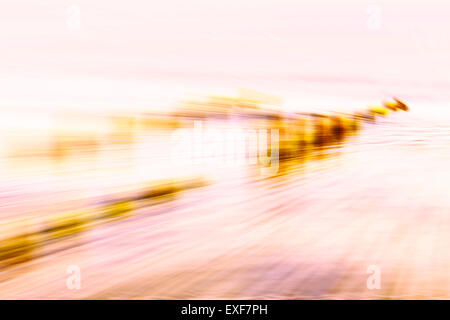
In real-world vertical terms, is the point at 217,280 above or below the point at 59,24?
below

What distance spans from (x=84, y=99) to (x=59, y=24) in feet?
0.49

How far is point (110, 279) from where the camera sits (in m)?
0.97

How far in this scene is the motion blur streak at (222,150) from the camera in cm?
96

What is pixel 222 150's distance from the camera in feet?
3.29

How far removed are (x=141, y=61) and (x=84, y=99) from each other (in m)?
0.13

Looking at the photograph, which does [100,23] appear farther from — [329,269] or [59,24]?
[329,269]

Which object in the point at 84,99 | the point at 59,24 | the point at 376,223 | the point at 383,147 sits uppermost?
the point at 59,24

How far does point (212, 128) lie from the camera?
99cm

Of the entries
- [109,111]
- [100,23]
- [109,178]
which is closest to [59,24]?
[100,23]

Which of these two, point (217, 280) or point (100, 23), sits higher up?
point (100, 23)

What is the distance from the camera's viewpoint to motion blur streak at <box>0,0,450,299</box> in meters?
0.96
